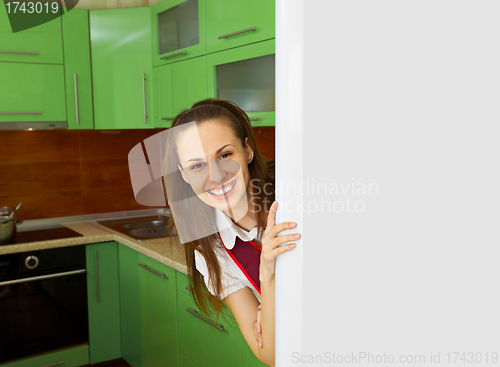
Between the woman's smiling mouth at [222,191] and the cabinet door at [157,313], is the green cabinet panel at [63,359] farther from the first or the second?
the woman's smiling mouth at [222,191]

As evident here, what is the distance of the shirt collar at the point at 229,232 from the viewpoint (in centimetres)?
111

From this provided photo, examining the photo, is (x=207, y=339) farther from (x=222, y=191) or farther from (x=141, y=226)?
(x=141, y=226)

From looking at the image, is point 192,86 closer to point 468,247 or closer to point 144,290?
point 144,290

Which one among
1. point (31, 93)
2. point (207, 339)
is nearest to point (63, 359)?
point (207, 339)

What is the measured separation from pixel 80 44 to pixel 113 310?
1.52m

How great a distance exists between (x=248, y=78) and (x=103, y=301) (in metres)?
1.50

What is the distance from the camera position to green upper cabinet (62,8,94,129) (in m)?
2.43

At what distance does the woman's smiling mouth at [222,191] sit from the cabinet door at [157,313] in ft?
3.45

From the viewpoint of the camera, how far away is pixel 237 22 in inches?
70.2

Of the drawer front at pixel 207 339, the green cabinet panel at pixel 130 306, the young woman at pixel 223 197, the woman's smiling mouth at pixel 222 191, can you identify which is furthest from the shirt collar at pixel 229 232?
the green cabinet panel at pixel 130 306

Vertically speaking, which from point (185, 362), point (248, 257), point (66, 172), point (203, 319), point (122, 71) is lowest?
point (185, 362)

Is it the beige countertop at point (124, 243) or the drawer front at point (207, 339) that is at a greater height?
the beige countertop at point (124, 243)

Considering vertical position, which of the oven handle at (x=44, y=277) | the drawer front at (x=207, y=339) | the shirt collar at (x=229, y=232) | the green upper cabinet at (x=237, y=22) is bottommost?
the drawer front at (x=207, y=339)

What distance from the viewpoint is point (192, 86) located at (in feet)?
7.00
